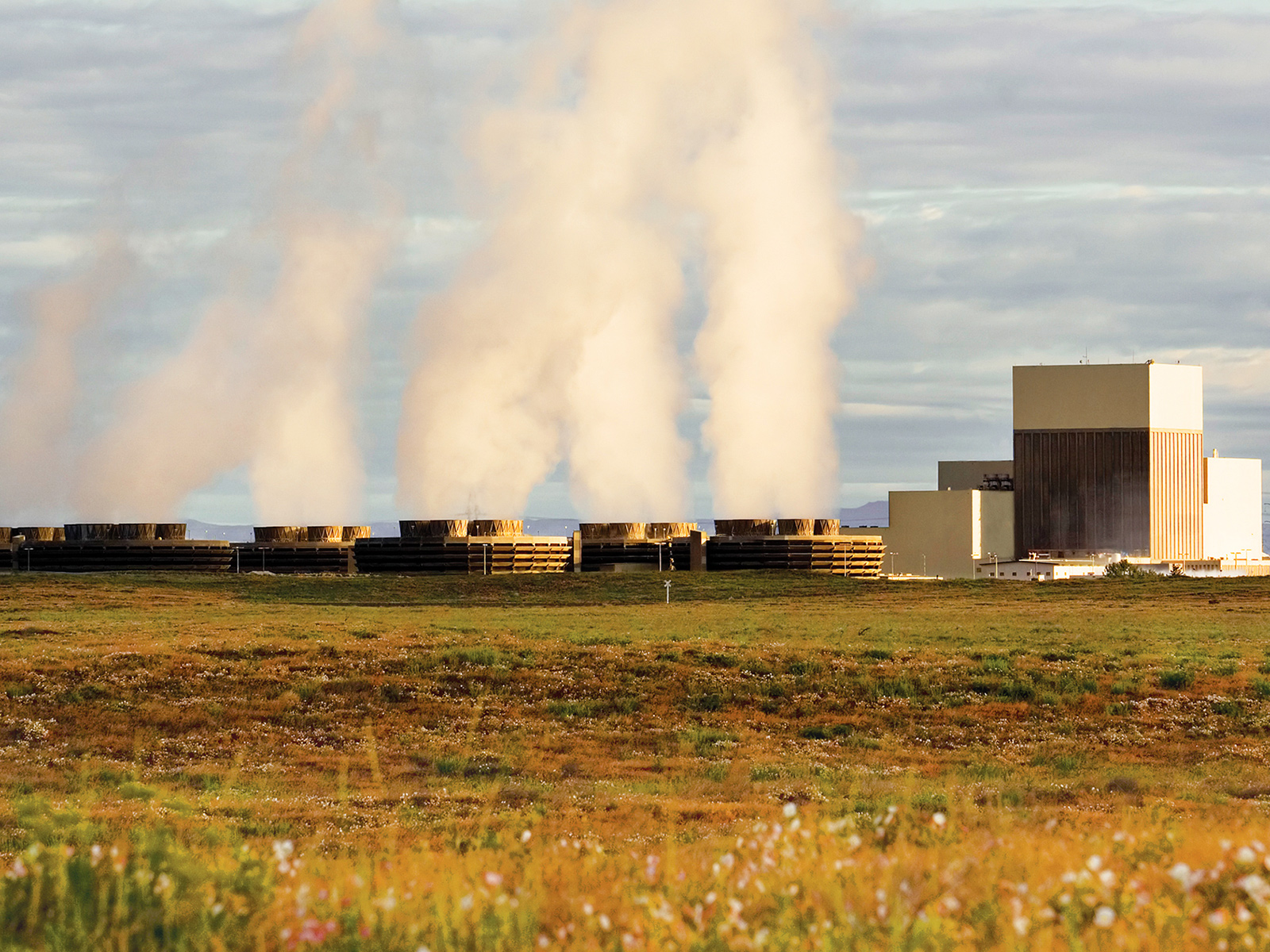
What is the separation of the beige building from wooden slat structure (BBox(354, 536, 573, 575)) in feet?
108

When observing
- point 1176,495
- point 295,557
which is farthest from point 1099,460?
point 295,557

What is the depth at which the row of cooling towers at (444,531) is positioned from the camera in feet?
289

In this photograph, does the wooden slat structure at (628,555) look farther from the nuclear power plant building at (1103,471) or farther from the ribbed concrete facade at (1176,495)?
the ribbed concrete facade at (1176,495)

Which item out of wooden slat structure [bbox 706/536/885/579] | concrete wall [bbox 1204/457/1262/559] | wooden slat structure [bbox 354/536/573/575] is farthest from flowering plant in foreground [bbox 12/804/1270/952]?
A: concrete wall [bbox 1204/457/1262/559]

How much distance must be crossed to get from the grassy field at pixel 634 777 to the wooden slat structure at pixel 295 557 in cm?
4053

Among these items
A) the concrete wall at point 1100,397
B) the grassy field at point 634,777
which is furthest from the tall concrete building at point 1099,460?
the grassy field at point 634,777

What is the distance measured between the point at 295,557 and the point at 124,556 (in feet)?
31.3

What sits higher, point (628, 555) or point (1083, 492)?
point (1083, 492)

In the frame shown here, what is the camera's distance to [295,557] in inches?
3797

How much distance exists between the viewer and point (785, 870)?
8391mm

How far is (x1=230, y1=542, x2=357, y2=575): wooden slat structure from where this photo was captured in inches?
3743

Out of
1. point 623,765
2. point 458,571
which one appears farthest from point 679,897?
point 458,571

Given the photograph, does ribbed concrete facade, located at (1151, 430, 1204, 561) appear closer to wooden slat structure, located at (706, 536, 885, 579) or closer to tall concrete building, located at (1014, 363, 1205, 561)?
tall concrete building, located at (1014, 363, 1205, 561)

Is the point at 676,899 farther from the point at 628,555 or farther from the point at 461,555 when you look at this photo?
the point at 628,555
